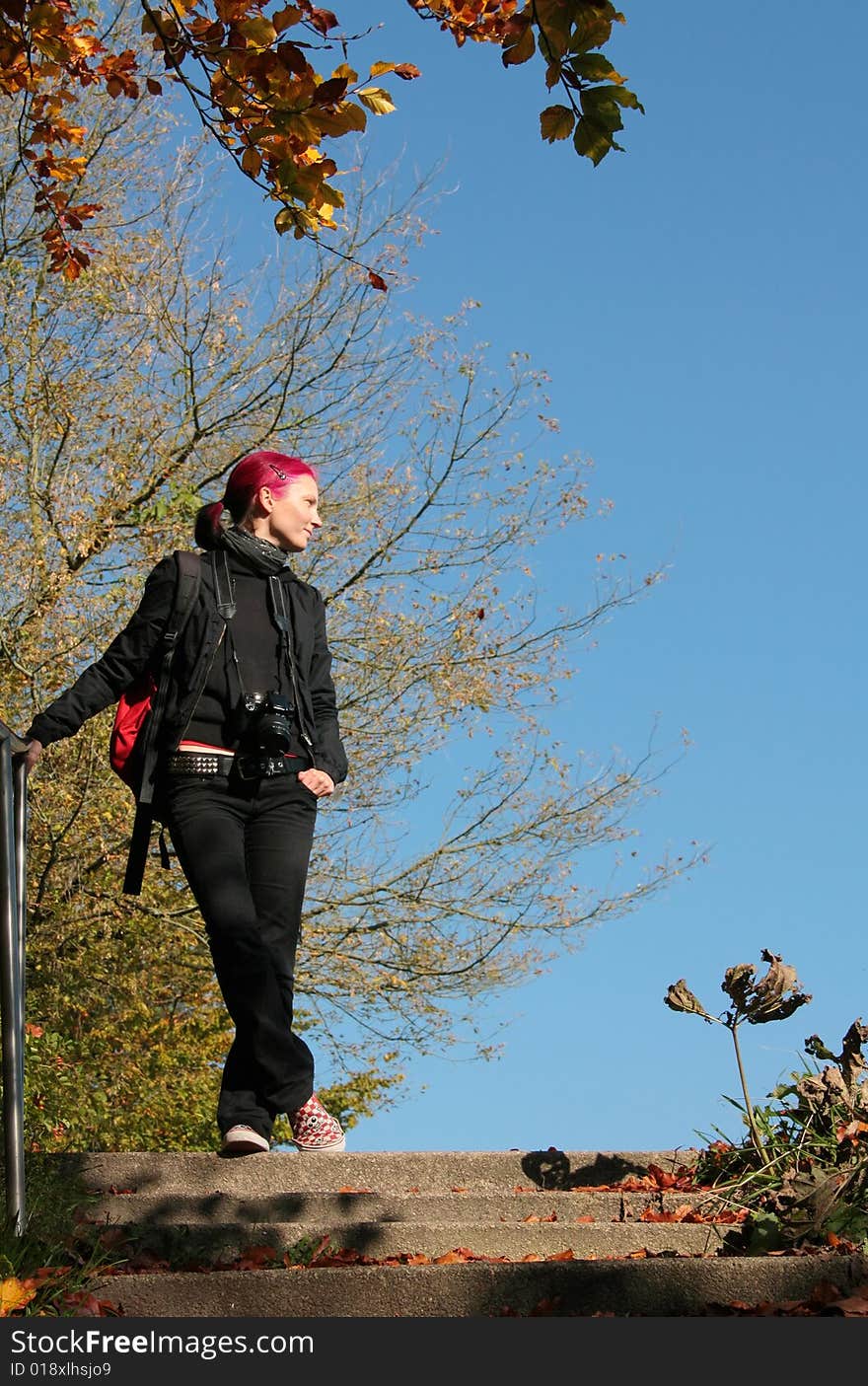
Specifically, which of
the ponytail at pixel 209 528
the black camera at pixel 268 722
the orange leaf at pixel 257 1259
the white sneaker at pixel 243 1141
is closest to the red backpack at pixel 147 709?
the ponytail at pixel 209 528

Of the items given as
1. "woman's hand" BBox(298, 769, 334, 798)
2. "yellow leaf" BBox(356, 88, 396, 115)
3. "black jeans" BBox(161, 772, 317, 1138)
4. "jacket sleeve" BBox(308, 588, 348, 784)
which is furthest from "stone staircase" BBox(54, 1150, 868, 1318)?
"yellow leaf" BBox(356, 88, 396, 115)

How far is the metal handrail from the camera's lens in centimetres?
405

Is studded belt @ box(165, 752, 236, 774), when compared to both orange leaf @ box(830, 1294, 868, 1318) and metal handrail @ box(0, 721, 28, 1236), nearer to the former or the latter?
metal handrail @ box(0, 721, 28, 1236)

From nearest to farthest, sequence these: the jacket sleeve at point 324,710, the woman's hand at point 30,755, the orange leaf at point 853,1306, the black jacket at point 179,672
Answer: the orange leaf at point 853,1306 < the woman's hand at point 30,755 < the black jacket at point 179,672 < the jacket sleeve at point 324,710

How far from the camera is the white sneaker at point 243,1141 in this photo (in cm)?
510

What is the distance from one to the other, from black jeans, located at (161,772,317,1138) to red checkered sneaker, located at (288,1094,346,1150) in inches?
3.6

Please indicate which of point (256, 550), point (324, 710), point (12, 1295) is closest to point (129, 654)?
point (256, 550)

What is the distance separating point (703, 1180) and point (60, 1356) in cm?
285

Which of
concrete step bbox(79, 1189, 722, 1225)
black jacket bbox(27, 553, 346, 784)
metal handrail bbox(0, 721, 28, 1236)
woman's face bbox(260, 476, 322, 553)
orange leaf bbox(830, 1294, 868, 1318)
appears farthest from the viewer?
woman's face bbox(260, 476, 322, 553)

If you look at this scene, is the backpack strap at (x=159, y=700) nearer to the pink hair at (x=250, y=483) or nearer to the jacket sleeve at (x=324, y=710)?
the pink hair at (x=250, y=483)

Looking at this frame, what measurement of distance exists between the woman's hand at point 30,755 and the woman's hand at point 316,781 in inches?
39.7

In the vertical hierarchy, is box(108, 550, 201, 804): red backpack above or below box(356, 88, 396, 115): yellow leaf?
below

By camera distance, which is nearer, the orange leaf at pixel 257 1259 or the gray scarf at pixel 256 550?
the orange leaf at pixel 257 1259

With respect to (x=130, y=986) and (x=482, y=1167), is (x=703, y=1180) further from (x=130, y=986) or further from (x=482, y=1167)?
(x=130, y=986)
